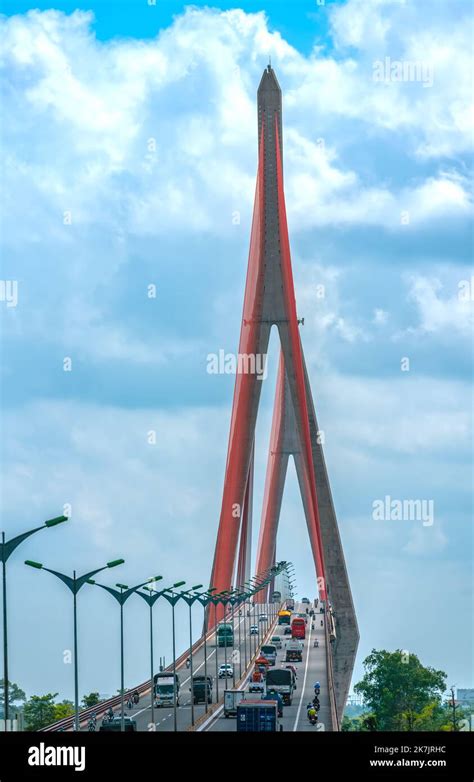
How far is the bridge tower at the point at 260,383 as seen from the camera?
260 ft

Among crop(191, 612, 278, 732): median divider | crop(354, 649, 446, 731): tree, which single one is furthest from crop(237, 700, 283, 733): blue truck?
crop(354, 649, 446, 731): tree

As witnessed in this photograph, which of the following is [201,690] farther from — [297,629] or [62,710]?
[62,710]

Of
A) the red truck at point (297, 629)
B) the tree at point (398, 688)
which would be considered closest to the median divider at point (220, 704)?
the red truck at point (297, 629)

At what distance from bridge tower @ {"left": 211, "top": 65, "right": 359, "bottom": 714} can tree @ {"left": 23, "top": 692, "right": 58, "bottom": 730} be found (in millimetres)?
25279

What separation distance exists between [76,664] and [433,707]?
94.7 metres

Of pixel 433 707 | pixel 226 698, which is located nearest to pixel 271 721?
pixel 226 698

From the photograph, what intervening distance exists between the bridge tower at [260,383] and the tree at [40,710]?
25.3m

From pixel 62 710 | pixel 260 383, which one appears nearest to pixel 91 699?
pixel 62 710

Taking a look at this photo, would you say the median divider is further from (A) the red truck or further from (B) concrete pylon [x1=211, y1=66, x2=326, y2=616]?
(B) concrete pylon [x1=211, y1=66, x2=326, y2=616]

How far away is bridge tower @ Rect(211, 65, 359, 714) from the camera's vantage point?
79312 millimetres

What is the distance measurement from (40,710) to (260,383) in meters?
45.3

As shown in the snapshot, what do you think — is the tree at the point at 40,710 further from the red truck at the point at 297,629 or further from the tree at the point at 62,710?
the red truck at the point at 297,629
